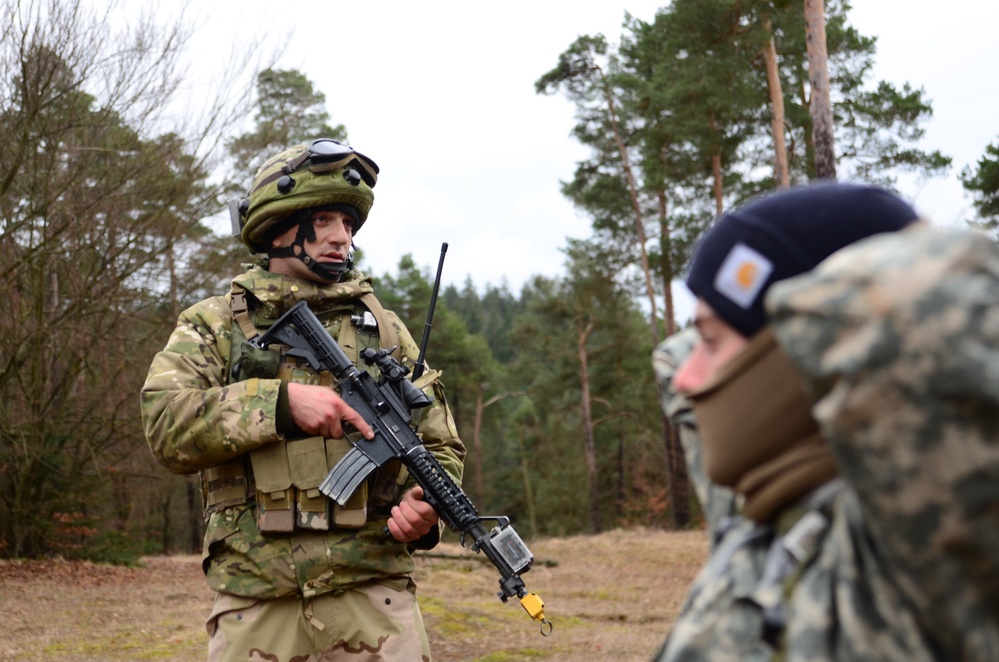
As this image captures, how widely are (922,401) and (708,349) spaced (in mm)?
446

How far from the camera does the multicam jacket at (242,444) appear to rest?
3.14 m

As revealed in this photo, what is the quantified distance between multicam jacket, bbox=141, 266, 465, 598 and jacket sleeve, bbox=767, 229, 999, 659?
8.02 feet

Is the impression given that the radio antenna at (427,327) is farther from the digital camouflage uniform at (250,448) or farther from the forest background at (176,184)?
the forest background at (176,184)

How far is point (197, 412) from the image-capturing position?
315cm

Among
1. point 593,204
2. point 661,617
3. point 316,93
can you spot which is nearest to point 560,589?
point 661,617

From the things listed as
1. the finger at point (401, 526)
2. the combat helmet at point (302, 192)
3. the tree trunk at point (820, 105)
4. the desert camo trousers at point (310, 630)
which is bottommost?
the desert camo trousers at point (310, 630)

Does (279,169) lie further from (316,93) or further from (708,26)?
(316,93)

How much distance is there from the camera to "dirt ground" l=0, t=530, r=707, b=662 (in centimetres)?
835

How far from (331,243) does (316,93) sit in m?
26.0

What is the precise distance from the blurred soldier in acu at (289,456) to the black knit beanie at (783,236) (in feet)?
6.99

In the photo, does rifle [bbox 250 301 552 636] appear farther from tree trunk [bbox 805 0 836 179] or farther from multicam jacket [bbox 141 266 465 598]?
tree trunk [bbox 805 0 836 179]

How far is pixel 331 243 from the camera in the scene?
3.56 metres

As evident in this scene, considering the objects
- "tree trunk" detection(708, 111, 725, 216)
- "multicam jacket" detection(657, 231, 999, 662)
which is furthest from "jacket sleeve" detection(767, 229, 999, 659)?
"tree trunk" detection(708, 111, 725, 216)

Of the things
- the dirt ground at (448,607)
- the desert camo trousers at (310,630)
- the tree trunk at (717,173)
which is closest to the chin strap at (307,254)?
the desert camo trousers at (310,630)
